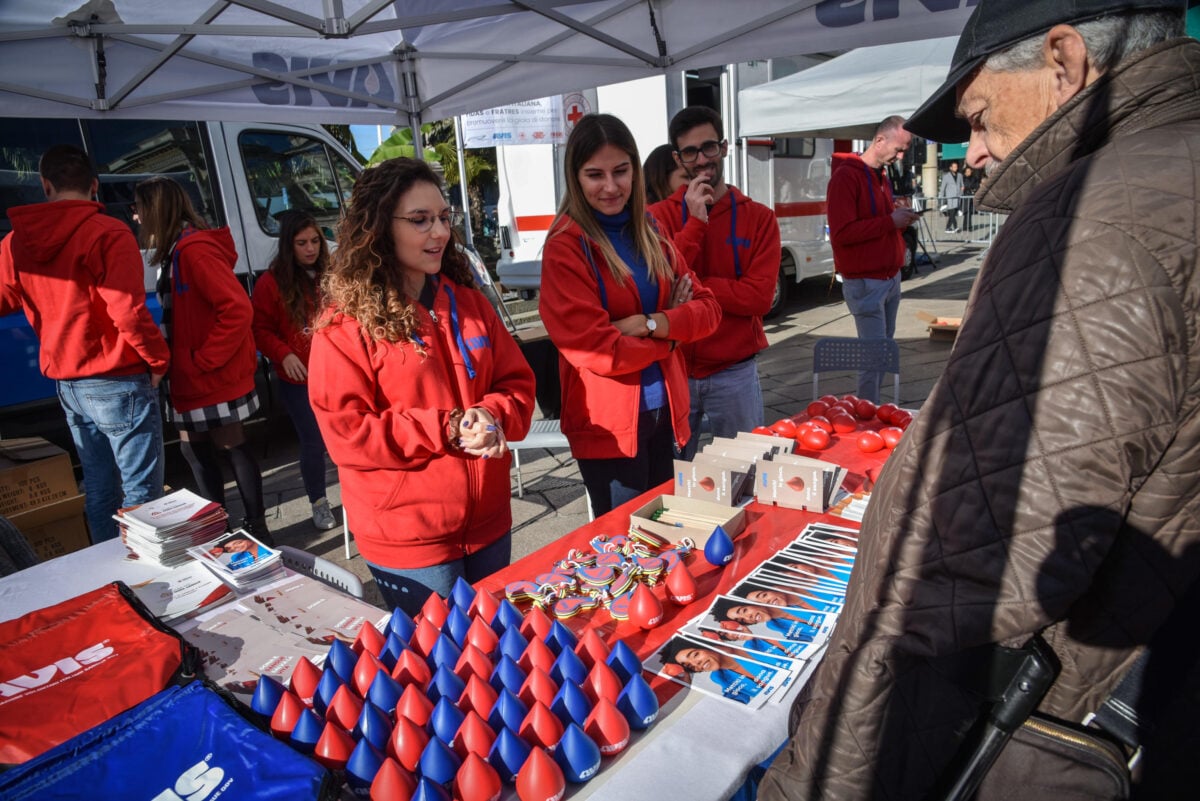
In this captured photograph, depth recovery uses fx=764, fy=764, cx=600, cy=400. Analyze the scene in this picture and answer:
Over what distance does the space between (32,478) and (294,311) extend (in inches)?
57.8

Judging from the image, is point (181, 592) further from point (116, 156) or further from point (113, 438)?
point (116, 156)

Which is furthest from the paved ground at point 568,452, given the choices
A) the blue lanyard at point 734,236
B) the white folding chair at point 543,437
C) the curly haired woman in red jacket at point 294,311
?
the blue lanyard at point 734,236

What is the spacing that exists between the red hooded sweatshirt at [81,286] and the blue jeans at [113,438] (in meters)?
0.09

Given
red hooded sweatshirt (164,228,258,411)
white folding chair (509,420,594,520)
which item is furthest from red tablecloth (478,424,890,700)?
red hooded sweatshirt (164,228,258,411)

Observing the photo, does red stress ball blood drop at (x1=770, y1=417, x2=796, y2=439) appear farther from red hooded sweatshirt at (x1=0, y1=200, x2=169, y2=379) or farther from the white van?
the white van

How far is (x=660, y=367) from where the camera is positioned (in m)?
2.73

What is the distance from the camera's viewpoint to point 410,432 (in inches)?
79.7

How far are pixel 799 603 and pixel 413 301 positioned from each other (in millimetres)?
1308

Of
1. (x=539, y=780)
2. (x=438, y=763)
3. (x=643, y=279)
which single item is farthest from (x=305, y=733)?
(x=643, y=279)

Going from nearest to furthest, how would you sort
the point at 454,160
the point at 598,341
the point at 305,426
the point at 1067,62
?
the point at 1067,62, the point at 598,341, the point at 305,426, the point at 454,160

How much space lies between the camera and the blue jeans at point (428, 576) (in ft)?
7.03

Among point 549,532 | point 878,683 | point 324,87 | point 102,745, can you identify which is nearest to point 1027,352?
point 878,683

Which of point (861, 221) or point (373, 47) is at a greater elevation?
point (373, 47)

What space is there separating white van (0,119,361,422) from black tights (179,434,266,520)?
1445 mm
